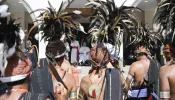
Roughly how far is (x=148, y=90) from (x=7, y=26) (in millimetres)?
4385

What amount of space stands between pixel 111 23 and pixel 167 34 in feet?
3.25

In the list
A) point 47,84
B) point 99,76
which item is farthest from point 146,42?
point 47,84

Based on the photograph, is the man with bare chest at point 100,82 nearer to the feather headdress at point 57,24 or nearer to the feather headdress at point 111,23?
the feather headdress at point 111,23

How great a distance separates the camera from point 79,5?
17625 mm

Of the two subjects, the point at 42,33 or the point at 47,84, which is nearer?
the point at 47,84

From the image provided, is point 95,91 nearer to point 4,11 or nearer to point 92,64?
point 92,64

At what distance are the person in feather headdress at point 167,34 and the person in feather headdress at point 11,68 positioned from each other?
182 cm

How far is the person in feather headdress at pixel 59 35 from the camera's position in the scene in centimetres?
456

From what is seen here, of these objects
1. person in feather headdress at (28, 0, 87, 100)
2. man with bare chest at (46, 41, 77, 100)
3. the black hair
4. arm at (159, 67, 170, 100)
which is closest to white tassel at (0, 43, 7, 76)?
man with bare chest at (46, 41, 77, 100)

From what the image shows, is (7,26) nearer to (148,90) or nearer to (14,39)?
(14,39)

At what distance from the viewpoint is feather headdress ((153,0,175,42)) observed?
4.39 metres

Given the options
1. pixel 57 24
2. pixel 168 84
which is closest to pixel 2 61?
pixel 168 84

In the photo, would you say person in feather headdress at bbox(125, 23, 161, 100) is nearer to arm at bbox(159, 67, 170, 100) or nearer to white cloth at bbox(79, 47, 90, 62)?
arm at bbox(159, 67, 170, 100)

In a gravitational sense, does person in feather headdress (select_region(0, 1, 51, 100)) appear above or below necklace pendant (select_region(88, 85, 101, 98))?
above
